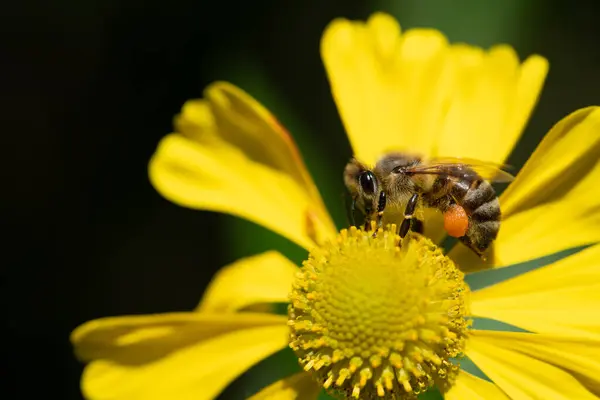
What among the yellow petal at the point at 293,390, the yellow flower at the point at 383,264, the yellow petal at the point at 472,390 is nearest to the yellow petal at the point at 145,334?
the yellow flower at the point at 383,264

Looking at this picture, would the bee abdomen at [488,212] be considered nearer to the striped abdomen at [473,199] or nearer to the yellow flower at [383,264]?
the striped abdomen at [473,199]

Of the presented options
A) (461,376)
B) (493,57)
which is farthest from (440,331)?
(493,57)

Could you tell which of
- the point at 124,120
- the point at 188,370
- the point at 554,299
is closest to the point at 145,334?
the point at 188,370

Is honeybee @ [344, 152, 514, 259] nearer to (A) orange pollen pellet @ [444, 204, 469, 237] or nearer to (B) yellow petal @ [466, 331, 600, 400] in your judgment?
(A) orange pollen pellet @ [444, 204, 469, 237]

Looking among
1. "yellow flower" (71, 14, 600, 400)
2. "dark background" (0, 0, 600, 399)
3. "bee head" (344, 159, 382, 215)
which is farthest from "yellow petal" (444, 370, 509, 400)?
A: "dark background" (0, 0, 600, 399)

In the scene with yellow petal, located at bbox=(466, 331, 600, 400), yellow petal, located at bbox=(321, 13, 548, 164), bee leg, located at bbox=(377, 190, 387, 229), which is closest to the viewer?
yellow petal, located at bbox=(466, 331, 600, 400)

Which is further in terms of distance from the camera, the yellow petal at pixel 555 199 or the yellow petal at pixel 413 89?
the yellow petal at pixel 413 89

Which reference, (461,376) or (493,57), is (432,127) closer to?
(493,57)

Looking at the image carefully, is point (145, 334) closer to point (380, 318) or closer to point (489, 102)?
point (380, 318)

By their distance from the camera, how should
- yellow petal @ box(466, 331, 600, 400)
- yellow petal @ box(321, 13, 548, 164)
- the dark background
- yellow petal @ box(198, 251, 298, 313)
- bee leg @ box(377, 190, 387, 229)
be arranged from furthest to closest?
the dark background < yellow petal @ box(321, 13, 548, 164) < yellow petal @ box(198, 251, 298, 313) < bee leg @ box(377, 190, 387, 229) < yellow petal @ box(466, 331, 600, 400)
